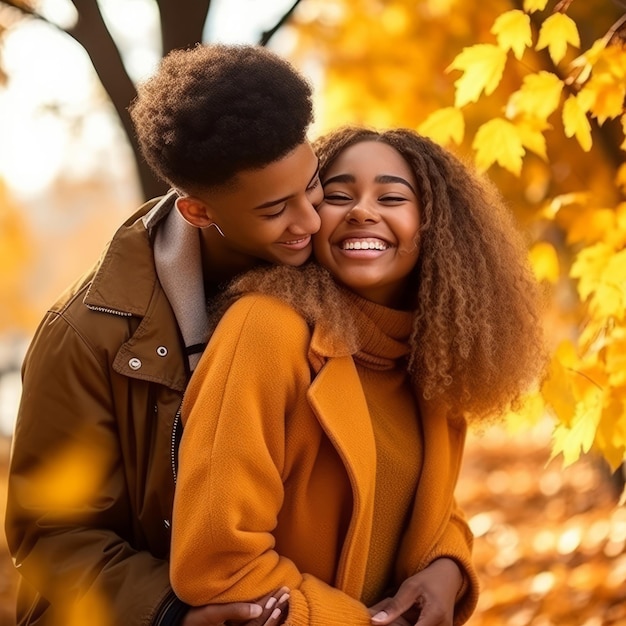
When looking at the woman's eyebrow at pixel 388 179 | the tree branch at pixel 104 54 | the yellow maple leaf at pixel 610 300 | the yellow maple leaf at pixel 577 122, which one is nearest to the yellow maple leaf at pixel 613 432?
the yellow maple leaf at pixel 610 300

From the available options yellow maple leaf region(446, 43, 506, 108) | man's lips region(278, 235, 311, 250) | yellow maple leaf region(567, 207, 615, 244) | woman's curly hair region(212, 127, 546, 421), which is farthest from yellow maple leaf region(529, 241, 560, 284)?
man's lips region(278, 235, 311, 250)

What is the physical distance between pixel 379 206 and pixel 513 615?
132 inches

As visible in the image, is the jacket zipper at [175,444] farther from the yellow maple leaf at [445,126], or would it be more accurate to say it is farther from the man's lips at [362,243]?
the yellow maple leaf at [445,126]

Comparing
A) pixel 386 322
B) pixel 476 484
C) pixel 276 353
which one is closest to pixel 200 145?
pixel 276 353

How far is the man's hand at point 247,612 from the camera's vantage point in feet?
7.25

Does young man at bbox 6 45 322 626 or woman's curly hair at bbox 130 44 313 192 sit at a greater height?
woman's curly hair at bbox 130 44 313 192

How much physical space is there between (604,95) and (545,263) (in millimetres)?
929

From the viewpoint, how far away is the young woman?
2.23 meters

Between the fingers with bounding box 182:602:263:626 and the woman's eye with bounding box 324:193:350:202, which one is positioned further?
the woman's eye with bounding box 324:193:350:202

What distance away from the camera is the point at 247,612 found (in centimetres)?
221

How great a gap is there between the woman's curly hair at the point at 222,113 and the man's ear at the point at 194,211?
6cm

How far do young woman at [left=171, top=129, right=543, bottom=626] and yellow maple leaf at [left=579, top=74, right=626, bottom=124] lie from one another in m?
0.45

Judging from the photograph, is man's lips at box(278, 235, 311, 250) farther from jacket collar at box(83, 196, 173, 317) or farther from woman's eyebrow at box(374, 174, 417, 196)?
jacket collar at box(83, 196, 173, 317)

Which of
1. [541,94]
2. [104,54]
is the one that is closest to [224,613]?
[541,94]
